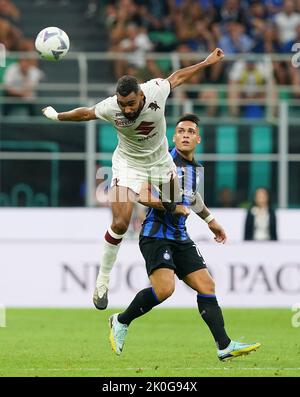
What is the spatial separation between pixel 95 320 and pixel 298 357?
527 centimetres

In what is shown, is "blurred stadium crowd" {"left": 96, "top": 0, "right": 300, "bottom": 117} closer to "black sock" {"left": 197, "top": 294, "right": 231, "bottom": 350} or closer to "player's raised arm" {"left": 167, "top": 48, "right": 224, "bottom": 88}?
"player's raised arm" {"left": 167, "top": 48, "right": 224, "bottom": 88}

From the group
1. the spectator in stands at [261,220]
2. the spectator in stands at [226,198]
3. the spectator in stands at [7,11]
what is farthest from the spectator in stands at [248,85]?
the spectator in stands at [7,11]

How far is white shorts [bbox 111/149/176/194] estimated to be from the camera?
10.8m

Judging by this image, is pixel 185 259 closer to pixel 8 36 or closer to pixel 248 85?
pixel 248 85

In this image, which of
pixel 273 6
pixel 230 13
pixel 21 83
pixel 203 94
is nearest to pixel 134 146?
pixel 21 83

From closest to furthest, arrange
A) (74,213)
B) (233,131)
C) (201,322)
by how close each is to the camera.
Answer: (201,322) → (74,213) → (233,131)

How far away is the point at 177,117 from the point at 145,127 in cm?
1051

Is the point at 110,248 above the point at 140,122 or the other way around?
the other way around

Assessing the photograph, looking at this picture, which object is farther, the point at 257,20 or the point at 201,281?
the point at 257,20

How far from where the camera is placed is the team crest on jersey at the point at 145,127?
34.8ft

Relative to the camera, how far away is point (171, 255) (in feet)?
34.7
